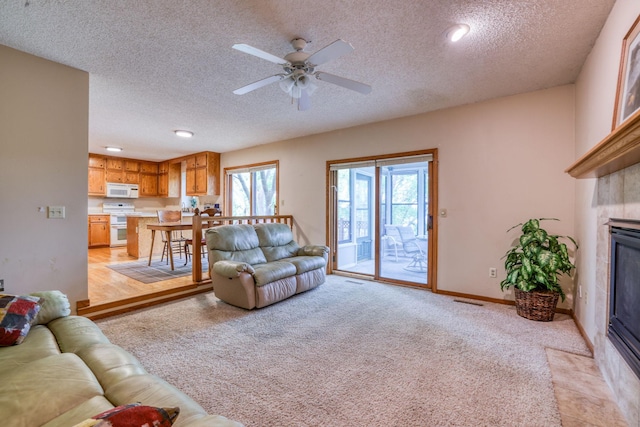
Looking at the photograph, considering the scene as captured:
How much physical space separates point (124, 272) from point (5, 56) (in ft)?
10.5

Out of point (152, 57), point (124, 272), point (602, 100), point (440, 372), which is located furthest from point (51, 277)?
point (602, 100)

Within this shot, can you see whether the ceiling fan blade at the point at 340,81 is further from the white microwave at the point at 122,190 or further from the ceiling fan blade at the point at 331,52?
the white microwave at the point at 122,190

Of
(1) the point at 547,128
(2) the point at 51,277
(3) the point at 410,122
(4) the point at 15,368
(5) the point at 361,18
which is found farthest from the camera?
(3) the point at 410,122

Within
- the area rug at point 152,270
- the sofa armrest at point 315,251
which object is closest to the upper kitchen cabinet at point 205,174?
the area rug at point 152,270

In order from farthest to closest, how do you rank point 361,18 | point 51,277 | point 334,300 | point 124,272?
point 124,272 → point 334,300 → point 51,277 → point 361,18

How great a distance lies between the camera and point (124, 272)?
4641 millimetres

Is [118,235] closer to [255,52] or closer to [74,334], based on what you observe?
[74,334]

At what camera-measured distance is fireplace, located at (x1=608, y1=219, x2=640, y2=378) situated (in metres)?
1.55

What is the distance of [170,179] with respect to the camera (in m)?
8.01

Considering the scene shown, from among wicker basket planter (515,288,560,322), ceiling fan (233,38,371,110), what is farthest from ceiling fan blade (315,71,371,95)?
wicker basket planter (515,288,560,322)

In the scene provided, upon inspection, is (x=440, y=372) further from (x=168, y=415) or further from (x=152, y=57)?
(x=152, y=57)

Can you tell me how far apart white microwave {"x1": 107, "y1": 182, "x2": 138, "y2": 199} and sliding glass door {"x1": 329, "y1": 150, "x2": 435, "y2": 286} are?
6056 millimetres

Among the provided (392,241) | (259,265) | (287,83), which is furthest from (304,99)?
(392,241)

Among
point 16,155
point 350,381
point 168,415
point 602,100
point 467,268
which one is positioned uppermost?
point 602,100
